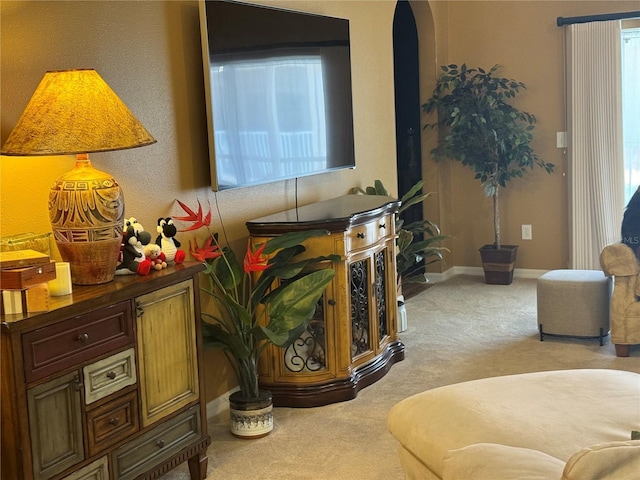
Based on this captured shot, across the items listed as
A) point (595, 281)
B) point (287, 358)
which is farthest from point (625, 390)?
point (595, 281)

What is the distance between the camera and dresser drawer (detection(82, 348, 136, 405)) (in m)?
2.42

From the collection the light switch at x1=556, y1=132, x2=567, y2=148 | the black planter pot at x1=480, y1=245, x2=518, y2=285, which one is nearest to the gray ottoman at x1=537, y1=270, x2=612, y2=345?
the black planter pot at x1=480, y1=245, x2=518, y2=285

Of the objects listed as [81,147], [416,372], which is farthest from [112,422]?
[416,372]

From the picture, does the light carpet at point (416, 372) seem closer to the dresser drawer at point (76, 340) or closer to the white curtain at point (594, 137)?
the white curtain at point (594, 137)

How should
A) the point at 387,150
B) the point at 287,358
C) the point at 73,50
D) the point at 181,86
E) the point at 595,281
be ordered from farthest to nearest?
the point at 387,150, the point at 595,281, the point at 287,358, the point at 181,86, the point at 73,50

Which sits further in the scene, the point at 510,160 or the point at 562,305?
the point at 510,160

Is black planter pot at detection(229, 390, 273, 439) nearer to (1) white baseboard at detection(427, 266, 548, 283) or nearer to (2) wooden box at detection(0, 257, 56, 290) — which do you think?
(2) wooden box at detection(0, 257, 56, 290)

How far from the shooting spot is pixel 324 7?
4.53 m

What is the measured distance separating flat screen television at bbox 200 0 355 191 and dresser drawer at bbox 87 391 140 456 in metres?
1.17

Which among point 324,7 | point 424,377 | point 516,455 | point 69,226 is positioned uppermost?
point 324,7

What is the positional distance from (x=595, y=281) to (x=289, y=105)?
6.33ft

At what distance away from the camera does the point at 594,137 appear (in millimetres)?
5934

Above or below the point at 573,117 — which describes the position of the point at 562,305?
below

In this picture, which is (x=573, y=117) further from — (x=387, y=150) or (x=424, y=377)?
(x=424, y=377)
